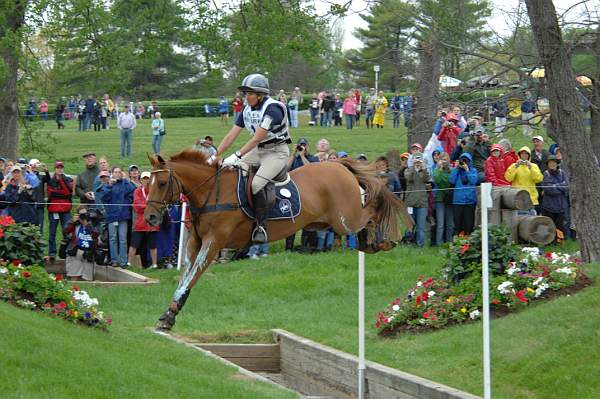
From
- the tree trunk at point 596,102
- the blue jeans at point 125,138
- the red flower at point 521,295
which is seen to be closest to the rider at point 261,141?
the red flower at point 521,295

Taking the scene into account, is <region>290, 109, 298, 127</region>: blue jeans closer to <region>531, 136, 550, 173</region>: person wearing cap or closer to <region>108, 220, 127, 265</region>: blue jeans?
<region>531, 136, 550, 173</region>: person wearing cap

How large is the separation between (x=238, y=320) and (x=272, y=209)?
3.63 meters

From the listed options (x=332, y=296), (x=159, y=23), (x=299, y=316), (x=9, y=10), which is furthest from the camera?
(x=159, y=23)

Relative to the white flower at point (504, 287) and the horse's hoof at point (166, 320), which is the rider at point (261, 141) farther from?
the white flower at point (504, 287)

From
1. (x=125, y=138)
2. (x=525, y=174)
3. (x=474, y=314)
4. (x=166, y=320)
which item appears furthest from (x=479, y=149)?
(x=125, y=138)

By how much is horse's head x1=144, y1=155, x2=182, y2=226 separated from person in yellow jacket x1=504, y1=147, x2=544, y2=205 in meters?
9.43

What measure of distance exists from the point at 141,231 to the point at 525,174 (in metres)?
7.80

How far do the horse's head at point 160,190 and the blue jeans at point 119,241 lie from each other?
814 cm

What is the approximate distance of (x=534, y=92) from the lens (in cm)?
1828

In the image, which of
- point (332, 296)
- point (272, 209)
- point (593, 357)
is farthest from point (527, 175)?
point (593, 357)

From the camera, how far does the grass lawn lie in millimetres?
9664

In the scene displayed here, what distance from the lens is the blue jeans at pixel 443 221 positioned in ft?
68.4

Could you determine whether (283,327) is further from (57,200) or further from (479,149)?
(57,200)

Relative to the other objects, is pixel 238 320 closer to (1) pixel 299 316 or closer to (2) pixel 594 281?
(1) pixel 299 316
